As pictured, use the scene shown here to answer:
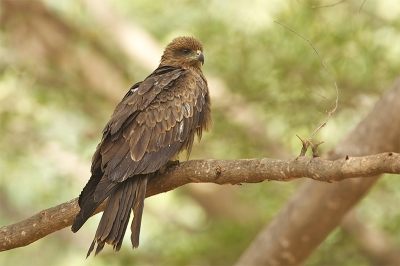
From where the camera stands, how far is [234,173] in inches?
162

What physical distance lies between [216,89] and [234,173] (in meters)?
5.38

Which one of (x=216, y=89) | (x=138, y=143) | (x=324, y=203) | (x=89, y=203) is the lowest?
(x=89, y=203)

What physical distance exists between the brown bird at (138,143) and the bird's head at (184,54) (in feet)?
1.36

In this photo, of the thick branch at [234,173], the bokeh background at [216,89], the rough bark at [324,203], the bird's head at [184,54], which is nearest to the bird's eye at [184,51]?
the bird's head at [184,54]

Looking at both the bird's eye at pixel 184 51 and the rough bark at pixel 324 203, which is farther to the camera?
the rough bark at pixel 324 203

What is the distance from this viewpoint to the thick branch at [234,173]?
3.44m

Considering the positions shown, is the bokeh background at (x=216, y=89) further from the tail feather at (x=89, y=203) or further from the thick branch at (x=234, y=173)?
the tail feather at (x=89, y=203)

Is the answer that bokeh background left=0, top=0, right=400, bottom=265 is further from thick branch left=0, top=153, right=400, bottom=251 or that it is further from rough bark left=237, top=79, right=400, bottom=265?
thick branch left=0, top=153, right=400, bottom=251

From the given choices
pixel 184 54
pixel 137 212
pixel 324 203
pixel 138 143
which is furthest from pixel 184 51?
pixel 324 203

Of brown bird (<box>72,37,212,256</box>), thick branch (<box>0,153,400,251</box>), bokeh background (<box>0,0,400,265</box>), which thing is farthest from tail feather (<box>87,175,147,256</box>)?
bokeh background (<box>0,0,400,265</box>)

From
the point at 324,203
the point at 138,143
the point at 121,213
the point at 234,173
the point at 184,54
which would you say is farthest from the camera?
the point at 324,203

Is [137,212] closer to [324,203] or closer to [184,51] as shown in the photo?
[184,51]

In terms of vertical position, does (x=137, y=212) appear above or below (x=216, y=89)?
below

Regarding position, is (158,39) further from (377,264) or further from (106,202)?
(106,202)
